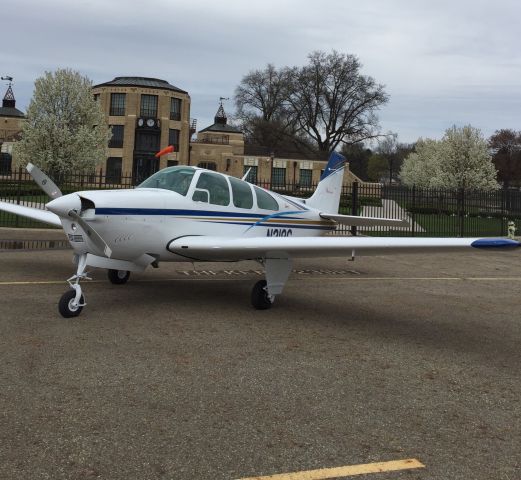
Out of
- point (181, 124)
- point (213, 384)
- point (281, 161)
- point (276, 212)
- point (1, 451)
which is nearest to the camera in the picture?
point (1, 451)

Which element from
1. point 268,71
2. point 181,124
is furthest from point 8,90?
point 268,71

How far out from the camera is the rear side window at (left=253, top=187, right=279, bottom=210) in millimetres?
8289

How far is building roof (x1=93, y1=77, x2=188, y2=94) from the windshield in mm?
51721

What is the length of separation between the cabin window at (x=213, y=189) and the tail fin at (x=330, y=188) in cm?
348

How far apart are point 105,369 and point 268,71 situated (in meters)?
78.3

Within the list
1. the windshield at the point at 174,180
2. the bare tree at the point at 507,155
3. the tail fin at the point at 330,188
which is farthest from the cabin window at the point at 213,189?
the bare tree at the point at 507,155

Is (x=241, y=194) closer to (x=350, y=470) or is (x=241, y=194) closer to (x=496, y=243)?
(x=496, y=243)

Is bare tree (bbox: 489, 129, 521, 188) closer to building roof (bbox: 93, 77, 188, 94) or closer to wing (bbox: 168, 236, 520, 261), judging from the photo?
building roof (bbox: 93, 77, 188, 94)

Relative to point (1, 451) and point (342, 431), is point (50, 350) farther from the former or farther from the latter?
point (342, 431)

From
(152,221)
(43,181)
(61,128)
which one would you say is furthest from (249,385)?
(61,128)

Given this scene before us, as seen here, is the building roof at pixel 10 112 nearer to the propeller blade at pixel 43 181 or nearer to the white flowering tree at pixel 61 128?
the white flowering tree at pixel 61 128

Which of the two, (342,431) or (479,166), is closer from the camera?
(342,431)

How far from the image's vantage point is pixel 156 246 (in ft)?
22.2

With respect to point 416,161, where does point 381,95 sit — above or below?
above
